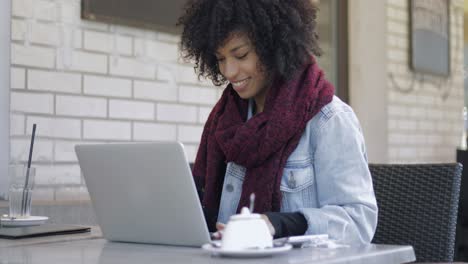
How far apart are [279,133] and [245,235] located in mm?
576

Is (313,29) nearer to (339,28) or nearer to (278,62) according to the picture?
(278,62)

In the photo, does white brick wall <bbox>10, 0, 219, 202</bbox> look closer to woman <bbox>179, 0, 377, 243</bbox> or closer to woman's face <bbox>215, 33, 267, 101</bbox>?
woman <bbox>179, 0, 377, 243</bbox>

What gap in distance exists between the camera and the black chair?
224 centimetres

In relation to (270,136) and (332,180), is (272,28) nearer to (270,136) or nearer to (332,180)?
(270,136)

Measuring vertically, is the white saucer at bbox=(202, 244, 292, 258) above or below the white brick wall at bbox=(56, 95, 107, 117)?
below

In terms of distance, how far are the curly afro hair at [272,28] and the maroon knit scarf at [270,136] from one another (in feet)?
0.17

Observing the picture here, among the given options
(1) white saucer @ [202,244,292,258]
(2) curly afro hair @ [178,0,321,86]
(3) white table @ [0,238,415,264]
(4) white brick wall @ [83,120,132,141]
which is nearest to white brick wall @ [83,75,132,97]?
(4) white brick wall @ [83,120,132,141]

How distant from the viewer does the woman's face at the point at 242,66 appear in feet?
7.44

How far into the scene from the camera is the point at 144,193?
5.94 feet

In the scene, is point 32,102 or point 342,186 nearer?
point 342,186

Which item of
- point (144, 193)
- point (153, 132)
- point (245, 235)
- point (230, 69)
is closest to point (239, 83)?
point (230, 69)

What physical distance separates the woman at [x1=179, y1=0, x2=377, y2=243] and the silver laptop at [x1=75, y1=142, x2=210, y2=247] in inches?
8.1

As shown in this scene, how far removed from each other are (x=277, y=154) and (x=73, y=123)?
1467 mm

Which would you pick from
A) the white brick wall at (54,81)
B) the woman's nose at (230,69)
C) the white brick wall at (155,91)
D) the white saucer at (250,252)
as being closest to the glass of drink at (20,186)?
the woman's nose at (230,69)
